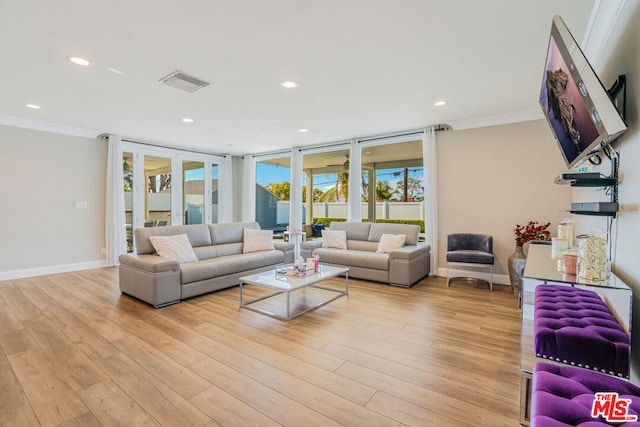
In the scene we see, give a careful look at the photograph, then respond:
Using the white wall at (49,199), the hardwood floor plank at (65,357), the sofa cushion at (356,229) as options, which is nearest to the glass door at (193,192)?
the white wall at (49,199)

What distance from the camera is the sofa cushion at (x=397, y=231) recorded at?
513 cm

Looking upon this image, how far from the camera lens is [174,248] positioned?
4129 mm

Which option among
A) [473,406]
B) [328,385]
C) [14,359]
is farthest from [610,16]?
[14,359]

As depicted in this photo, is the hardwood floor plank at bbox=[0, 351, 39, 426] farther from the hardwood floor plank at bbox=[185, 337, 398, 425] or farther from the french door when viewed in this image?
the french door

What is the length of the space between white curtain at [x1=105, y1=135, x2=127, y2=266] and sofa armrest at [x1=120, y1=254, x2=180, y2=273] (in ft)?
7.45

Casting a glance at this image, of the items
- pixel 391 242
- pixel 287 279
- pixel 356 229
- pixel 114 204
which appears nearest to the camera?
pixel 287 279

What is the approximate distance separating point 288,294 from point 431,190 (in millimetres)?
3237

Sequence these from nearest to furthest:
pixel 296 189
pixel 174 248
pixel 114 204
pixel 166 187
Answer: pixel 174 248, pixel 114 204, pixel 166 187, pixel 296 189

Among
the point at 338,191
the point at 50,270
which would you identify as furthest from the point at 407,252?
the point at 50,270

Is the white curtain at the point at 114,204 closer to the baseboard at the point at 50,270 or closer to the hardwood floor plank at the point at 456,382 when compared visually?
the baseboard at the point at 50,270

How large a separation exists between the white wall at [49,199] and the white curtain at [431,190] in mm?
6023

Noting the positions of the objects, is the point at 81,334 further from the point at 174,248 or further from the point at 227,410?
the point at 227,410

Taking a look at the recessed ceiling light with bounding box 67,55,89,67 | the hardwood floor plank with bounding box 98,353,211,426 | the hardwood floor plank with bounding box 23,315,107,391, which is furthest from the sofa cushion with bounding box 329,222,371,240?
the recessed ceiling light with bounding box 67,55,89,67

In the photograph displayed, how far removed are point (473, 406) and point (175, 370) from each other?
2.01 m
